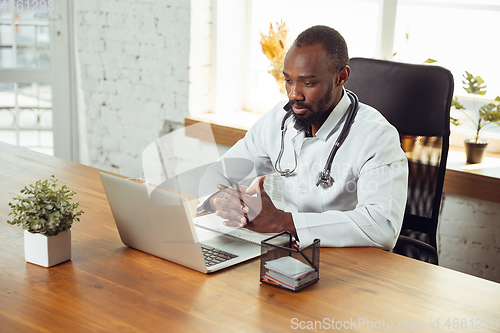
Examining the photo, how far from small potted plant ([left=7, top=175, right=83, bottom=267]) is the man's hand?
384 millimetres

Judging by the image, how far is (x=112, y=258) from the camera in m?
1.21

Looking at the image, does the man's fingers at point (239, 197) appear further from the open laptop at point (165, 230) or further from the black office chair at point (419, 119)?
the black office chair at point (419, 119)

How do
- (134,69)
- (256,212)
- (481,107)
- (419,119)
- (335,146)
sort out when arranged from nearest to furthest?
(256,212), (335,146), (419,119), (481,107), (134,69)

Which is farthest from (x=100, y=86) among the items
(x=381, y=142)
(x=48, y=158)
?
(x=381, y=142)

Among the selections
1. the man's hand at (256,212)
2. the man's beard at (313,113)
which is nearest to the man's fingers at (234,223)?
the man's hand at (256,212)

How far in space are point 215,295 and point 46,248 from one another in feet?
1.32

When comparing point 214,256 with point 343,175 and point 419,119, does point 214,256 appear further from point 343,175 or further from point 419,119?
point 419,119

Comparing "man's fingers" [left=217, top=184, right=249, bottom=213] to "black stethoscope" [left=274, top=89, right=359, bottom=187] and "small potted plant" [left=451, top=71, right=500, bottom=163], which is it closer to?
"black stethoscope" [left=274, top=89, right=359, bottom=187]

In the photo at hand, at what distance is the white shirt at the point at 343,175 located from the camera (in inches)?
52.0

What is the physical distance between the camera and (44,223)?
44.5 inches

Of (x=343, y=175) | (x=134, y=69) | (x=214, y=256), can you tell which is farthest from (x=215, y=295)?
(x=134, y=69)

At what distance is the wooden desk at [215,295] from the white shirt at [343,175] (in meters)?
0.06

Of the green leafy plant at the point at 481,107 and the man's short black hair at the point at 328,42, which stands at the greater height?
the man's short black hair at the point at 328,42

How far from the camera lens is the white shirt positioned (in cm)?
132
